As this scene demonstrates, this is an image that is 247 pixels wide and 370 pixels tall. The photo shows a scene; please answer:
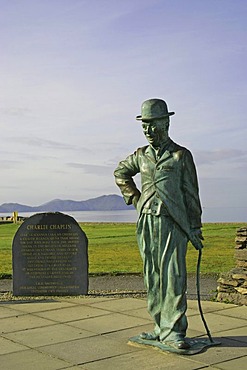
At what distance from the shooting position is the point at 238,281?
10.5 metres

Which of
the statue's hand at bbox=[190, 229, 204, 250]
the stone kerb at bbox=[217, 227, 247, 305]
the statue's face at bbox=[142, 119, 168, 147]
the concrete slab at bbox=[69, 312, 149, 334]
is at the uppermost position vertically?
the statue's face at bbox=[142, 119, 168, 147]

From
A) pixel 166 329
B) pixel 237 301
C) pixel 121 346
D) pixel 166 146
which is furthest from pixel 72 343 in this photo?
pixel 237 301

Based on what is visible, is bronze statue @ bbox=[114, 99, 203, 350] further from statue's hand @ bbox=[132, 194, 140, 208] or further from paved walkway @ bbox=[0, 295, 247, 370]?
paved walkway @ bbox=[0, 295, 247, 370]

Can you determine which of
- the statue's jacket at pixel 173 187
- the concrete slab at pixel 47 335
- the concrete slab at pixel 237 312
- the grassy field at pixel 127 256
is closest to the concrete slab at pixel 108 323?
the concrete slab at pixel 47 335

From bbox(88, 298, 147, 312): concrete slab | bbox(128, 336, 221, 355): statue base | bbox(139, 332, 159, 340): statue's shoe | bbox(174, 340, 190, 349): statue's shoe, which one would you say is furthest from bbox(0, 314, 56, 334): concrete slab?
bbox(174, 340, 190, 349): statue's shoe

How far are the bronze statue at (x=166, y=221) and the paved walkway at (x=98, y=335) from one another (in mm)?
444

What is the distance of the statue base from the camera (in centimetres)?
652

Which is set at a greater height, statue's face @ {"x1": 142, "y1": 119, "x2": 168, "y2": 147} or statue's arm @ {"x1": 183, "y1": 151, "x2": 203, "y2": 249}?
statue's face @ {"x1": 142, "y1": 119, "x2": 168, "y2": 147}

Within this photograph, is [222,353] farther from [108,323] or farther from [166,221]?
[108,323]

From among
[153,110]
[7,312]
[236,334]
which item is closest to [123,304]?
[7,312]

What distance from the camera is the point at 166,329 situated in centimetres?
662

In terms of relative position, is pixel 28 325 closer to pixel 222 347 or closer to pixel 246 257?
pixel 222 347

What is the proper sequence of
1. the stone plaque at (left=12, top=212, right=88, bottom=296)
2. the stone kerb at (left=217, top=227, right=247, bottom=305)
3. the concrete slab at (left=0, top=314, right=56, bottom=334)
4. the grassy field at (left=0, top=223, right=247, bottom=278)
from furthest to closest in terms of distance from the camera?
1. the grassy field at (left=0, top=223, right=247, bottom=278)
2. the stone plaque at (left=12, top=212, right=88, bottom=296)
3. the stone kerb at (left=217, top=227, right=247, bottom=305)
4. the concrete slab at (left=0, top=314, right=56, bottom=334)

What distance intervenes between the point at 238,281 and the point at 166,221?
14.3 feet
